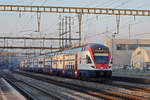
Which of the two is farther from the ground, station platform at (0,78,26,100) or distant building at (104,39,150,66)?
distant building at (104,39,150,66)

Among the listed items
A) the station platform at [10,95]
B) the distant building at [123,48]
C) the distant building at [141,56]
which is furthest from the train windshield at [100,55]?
the distant building at [123,48]

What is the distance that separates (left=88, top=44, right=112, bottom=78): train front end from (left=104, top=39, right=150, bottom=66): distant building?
224 feet

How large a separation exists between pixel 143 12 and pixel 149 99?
18481mm

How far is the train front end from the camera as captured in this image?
2678cm

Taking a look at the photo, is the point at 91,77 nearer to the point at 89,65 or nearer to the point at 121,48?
the point at 89,65

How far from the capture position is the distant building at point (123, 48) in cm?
9781

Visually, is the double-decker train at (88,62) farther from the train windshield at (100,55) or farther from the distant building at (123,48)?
the distant building at (123,48)

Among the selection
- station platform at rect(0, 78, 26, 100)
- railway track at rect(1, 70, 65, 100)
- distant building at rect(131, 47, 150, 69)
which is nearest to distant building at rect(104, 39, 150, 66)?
distant building at rect(131, 47, 150, 69)

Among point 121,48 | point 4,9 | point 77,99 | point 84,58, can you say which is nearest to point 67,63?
point 84,58

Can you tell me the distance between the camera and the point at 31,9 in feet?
98.0

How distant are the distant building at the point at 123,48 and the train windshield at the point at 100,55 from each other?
68238 mm

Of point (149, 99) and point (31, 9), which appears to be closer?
point (149, 99)

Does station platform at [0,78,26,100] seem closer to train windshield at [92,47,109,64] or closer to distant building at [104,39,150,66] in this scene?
train windshield at [92,47,109,64]

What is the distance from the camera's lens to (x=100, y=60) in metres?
27.2
